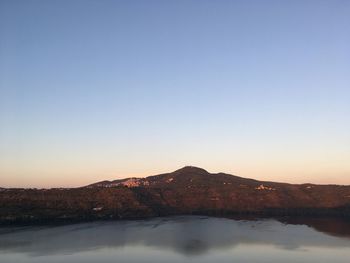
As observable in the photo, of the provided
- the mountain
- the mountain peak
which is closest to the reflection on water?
the mountain

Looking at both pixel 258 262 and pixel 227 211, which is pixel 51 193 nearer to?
pixel 227 211

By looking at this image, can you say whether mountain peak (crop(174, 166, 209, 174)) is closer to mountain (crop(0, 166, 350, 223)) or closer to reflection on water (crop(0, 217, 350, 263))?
mountain (crop(0, 166, 350, 223))

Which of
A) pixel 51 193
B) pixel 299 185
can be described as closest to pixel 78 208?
pixel 51 193

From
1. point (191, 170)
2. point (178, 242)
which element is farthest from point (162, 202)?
point (191, 170)

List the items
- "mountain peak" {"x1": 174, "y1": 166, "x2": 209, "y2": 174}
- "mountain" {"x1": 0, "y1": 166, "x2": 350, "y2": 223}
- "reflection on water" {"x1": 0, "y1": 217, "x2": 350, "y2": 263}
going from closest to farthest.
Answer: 1. "reflection on water" {"x1": 0, "y1": 217, "x2": 350, "y2": 263}
2. "mountain" {"x1": 0, "y1": 166, "x2": 350, "y2": 223}
3. "mountain peak" {"x1": 174, "y1": 166, "x2": 209, "y2": 174}

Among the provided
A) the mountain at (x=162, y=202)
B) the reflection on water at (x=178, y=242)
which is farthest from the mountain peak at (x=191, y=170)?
the reflection on water at (x=178, y=242)

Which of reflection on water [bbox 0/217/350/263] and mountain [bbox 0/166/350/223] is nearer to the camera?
reflection on water [bbox 0/217/350/263]

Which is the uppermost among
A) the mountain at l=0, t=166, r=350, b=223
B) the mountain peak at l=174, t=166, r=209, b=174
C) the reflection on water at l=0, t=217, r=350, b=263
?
the mountain peak at l=174, t=166, r=209, b=174
